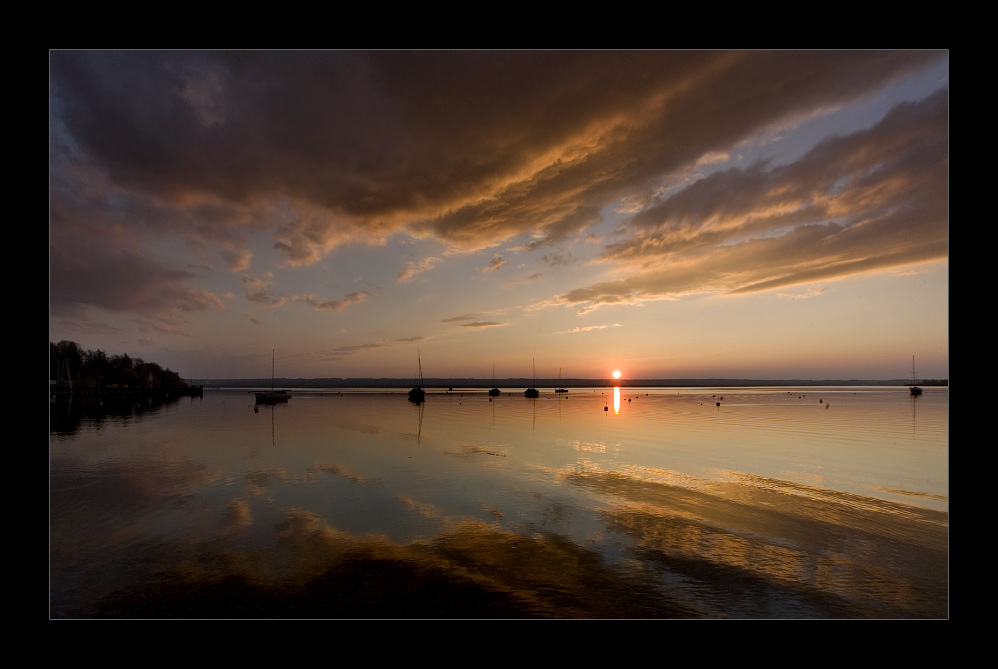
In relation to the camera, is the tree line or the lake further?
the tree line

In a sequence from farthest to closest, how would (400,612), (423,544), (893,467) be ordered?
(893,467) → (423,544) → (400,612)

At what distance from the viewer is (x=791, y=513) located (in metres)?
16.6

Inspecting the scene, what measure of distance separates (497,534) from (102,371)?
7092 inches

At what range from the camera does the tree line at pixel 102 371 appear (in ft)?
389

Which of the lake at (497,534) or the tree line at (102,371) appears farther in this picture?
the tree line at (102,371)

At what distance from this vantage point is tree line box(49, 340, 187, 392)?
389 ft

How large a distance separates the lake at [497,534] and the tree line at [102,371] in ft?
400

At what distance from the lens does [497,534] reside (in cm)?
1407

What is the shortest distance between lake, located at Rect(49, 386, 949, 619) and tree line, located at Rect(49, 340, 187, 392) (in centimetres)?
12182

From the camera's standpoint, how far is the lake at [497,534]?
9.80m

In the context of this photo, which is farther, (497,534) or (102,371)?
(102,371)
